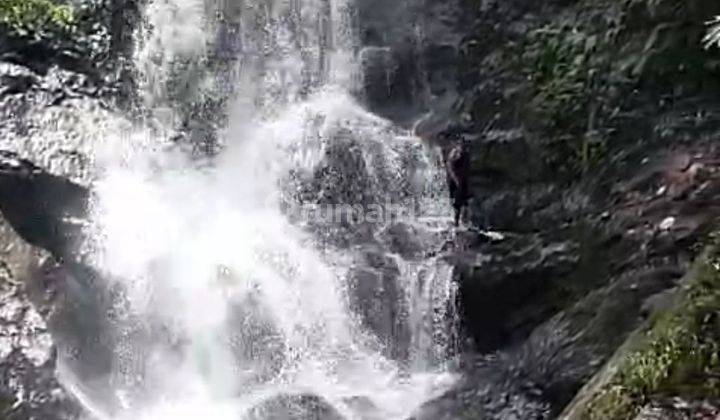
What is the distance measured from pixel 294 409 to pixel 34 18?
21.7ft

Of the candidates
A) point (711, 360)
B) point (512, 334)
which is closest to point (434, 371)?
point (512, 334)

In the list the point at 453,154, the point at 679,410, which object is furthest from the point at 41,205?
the point at 679,410

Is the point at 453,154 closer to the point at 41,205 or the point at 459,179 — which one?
the point at 459,179

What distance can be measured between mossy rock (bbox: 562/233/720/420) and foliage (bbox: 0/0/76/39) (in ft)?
30.2

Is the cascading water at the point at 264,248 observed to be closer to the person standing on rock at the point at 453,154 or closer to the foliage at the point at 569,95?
the person standing on rock at the point at 453,154

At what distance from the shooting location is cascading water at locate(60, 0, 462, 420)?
31.1 feet

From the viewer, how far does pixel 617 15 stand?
408 inches

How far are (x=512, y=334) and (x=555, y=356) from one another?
1620mm

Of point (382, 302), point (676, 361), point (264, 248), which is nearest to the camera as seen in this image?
point (676, 361)

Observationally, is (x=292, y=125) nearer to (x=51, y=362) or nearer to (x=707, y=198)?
(x=51, y=362)

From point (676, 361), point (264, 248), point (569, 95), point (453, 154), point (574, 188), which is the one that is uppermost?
point (569, 95)

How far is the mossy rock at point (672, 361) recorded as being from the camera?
460cm

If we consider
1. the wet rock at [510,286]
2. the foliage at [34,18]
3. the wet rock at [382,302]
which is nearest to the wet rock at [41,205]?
the foliage at [34,18]

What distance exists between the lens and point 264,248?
10.8m
